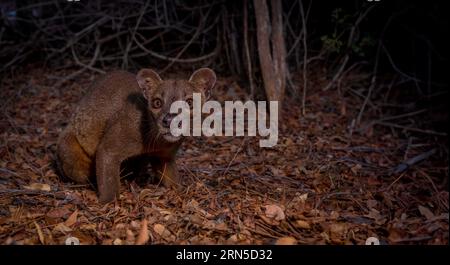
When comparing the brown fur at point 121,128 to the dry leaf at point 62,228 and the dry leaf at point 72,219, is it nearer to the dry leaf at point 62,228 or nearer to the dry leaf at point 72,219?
the dry leaf at point 72,219

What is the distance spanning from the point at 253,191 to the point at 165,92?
134 cm

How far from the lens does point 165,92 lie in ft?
14.2

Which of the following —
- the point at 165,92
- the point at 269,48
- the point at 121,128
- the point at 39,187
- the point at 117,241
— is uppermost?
the point at 269,48

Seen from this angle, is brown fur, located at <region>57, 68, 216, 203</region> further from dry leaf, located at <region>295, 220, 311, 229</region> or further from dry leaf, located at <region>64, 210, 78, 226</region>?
dry leaf, located at <region>295, 220, 311, 229</region>

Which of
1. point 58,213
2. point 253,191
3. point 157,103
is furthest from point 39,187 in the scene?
point 253,191

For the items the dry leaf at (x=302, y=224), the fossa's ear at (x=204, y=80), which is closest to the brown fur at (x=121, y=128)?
the fossa's ear at (x=204, y=80)

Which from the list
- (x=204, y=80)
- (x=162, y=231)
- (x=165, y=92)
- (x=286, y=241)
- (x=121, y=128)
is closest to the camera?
(x=286, y=241)

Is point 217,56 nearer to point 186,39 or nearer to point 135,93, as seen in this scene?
point 186,39

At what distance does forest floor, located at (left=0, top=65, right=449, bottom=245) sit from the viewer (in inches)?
142

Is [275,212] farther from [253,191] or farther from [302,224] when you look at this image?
[253,191]

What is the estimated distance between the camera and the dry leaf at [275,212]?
384 cm

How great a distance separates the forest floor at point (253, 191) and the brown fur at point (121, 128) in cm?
23

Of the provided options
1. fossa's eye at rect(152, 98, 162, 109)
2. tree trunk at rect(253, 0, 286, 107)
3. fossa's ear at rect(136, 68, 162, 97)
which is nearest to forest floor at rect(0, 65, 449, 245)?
tree trunk at rect(253, 0, 286, 107)

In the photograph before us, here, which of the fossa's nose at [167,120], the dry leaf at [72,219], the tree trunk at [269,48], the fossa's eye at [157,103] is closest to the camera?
the dry leaf at [72,219]
